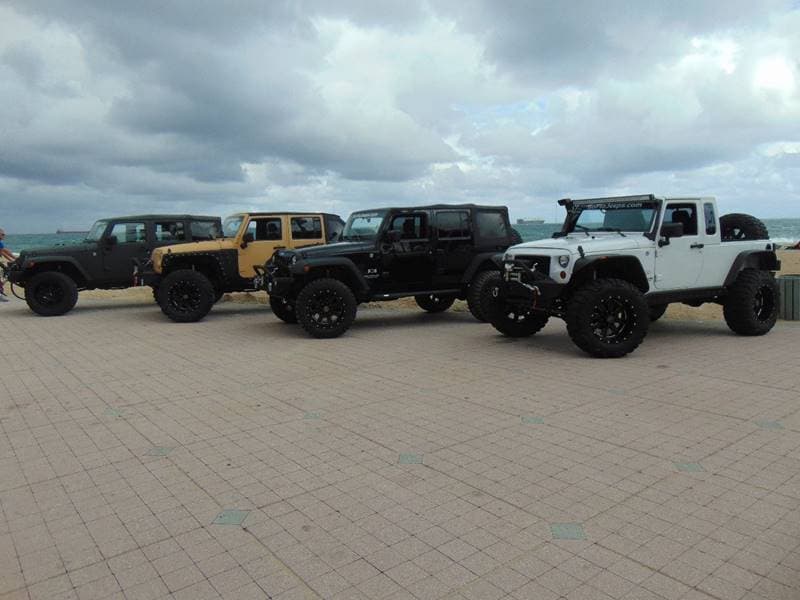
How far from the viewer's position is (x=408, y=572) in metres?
2.98

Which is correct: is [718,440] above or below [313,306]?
below

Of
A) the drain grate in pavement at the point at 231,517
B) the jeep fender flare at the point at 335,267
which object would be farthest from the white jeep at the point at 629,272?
the drain grate in pavement at the point at 231,517

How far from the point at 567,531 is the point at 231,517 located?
185 cm

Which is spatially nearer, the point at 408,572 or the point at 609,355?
the point at 408,572

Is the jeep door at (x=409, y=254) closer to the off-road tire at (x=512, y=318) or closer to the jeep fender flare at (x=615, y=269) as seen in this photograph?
the off-road tire at (x=512, y=318)

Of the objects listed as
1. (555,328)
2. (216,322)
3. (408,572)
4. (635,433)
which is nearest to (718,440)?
(635,433)

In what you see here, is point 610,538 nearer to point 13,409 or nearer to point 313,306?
point 13,409

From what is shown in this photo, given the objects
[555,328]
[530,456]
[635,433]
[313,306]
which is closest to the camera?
[530,456]

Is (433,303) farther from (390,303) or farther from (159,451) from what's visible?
(159,451)

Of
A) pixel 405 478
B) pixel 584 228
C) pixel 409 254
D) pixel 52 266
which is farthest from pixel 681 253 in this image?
pixel 52 266

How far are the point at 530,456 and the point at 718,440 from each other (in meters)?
1.47

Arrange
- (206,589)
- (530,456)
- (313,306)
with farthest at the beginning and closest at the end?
(313,306) < (530,456) < (206,589)

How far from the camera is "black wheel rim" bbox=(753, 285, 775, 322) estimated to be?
9.18 metres

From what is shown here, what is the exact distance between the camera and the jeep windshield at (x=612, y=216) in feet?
27.4
